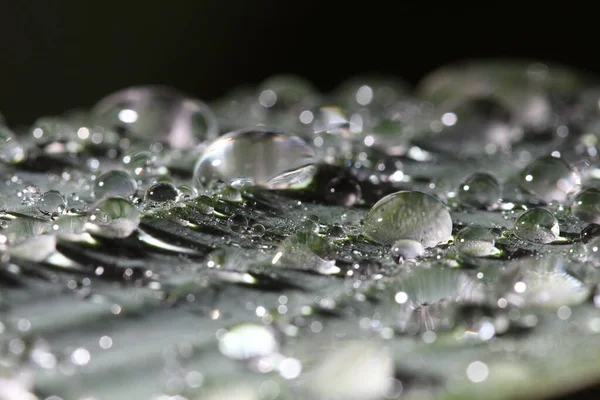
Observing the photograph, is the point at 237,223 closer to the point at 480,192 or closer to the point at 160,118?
the point at 480,192

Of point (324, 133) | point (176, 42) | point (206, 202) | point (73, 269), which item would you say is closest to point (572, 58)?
point (176, 42)

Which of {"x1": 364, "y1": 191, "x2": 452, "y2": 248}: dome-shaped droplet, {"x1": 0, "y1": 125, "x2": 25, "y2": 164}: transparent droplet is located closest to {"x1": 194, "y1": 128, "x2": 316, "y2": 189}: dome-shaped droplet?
{"x1": 364, "y1": 191, "x2": 452, "y2": 248}: dome-shaped droplet

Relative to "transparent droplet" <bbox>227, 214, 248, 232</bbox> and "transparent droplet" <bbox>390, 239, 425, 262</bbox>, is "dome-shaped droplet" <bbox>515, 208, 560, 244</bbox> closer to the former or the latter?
"transparent droplet" <bbox>390, 239, 425, 262</bbox>

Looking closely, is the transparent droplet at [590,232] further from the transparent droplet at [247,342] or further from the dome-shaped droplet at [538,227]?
the transparent droplet at [247,342]

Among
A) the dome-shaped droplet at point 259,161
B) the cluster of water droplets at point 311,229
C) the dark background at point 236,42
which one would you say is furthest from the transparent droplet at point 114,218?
the dark background at point 236,42

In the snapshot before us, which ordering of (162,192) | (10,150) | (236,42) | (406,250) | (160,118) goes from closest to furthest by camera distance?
1. (406,250)
2. (162,192)
3. (10,150)
4. (160,118)
5. (236,42)

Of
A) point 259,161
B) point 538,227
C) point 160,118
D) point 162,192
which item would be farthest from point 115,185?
point 538,227

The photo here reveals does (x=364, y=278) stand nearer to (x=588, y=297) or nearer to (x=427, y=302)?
(x=427, y=302)
